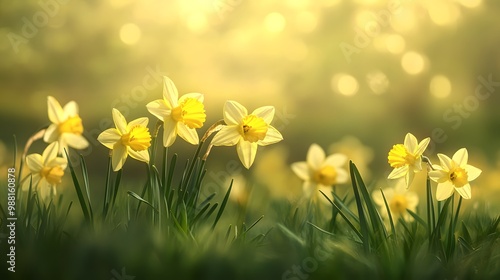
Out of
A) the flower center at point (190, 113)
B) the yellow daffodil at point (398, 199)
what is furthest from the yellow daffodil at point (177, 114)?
the yellow daffodil at point (398, 199)

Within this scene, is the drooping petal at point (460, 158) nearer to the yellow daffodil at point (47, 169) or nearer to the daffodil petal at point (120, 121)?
the daffodil petal at point (120, 121)

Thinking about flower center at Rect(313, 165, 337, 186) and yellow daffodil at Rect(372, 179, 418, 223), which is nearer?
yellow daffodil at Rect(372, 179, 418, 223)

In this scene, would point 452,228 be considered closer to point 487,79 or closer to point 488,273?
point 488,273

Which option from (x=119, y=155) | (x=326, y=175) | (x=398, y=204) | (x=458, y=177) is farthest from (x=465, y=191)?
(x=119, y=155)

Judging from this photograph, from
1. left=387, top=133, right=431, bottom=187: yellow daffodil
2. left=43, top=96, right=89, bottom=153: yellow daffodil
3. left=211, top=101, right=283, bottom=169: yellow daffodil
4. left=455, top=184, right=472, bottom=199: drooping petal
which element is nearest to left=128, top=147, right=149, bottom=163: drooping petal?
left=211, top=101, right=283, bottom=169: yellow daffodil

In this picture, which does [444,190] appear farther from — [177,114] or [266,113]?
[177,114]

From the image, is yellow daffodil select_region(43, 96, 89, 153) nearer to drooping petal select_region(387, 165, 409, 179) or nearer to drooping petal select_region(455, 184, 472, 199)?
drooping petal select_region(387, 165, 409, 179)

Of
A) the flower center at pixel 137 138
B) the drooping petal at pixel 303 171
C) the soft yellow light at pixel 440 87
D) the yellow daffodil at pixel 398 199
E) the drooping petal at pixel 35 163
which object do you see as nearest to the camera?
the flower center at pixel 137 138
